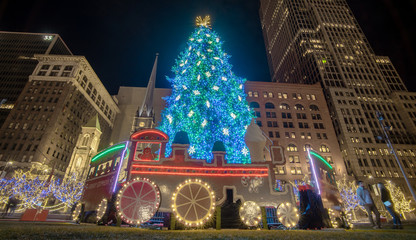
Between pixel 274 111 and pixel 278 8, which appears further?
pixel 278 8

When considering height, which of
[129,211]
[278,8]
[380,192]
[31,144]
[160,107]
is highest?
[278,8]

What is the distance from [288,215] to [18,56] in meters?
127

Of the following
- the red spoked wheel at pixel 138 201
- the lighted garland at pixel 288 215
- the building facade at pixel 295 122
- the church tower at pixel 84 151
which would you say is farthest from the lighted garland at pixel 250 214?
the building facade at pixel 295 122

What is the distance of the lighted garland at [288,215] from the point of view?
27.2 feet

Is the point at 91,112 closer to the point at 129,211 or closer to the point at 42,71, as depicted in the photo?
the point at 42,71

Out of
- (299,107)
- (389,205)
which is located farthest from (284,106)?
(389,205)

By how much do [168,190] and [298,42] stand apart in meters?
109

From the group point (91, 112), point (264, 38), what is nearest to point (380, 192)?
point (91, 112)

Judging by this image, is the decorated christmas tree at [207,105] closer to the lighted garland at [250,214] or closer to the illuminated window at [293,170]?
the lighted garland at [250,214]

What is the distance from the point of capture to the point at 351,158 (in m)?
60.1

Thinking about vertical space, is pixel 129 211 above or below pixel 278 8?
below

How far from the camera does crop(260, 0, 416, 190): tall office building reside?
62.2m

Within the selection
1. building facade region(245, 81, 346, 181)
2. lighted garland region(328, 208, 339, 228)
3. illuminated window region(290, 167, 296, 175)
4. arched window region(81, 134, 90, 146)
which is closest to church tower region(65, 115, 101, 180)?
arched window region(81, 134, 90, 146)

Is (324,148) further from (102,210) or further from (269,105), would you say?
(102,210)
